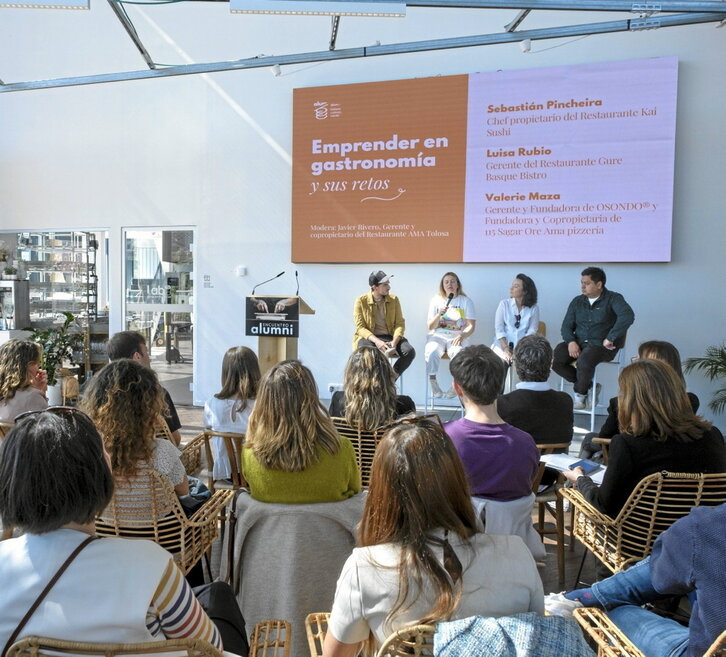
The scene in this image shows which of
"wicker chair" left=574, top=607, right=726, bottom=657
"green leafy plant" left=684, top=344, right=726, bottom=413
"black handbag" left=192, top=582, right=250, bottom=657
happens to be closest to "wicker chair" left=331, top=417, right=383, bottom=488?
"black handbag" left=192, top=582, right=250, bottom=657

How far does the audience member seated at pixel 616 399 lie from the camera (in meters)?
2.89

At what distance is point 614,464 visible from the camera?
2107 mm

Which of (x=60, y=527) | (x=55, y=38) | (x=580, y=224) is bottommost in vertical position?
(x=60, y=527)

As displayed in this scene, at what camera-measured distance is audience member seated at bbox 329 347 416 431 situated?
2.65 meters

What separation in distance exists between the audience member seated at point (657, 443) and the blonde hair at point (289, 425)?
3.34 feet

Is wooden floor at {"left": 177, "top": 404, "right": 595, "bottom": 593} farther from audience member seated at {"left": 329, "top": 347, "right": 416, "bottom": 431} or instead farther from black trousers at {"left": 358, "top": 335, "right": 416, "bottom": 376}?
black trousers at {"left": 358, "top": 335, "right": 416, "bottom": 376}

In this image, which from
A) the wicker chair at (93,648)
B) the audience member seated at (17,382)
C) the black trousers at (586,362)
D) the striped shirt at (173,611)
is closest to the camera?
the wicker chair at (93,648)

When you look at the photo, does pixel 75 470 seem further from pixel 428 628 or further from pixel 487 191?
pixel 487 191

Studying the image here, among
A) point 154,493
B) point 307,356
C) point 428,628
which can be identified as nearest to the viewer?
point 428,628

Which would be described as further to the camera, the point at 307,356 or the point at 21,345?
the point at 307,356

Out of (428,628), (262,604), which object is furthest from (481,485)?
(428,628)

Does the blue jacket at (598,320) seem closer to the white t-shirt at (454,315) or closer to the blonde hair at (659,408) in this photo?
the white t-shirt at (454,315)

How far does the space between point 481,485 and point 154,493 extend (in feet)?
3.76

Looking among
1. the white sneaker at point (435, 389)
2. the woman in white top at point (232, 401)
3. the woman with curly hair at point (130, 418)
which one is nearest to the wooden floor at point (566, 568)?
the woman in white top at point (232, 401)
